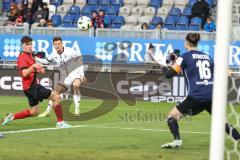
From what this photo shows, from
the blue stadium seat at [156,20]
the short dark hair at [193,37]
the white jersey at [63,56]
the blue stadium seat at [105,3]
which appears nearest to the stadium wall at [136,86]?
the blue stadium seat at [156,20]

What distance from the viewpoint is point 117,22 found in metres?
27.1

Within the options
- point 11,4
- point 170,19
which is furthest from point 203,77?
point 11,4

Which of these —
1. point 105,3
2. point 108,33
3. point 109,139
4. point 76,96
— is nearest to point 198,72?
point 109,139

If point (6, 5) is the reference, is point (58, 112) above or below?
below

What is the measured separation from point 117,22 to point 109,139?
15.0 metres

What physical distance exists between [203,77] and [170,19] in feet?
52.0

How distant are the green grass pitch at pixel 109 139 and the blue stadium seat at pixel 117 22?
8.77 meters

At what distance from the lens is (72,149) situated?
10.9 metres

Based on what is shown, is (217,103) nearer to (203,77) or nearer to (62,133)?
(203,77)

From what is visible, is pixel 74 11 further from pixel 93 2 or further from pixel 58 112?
pixel 58 112

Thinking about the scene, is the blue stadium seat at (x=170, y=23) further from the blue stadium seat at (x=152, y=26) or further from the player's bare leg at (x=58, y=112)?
the player's bare leg at (x=58, y=112)

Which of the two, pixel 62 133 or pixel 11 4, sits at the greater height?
pixel 11 4

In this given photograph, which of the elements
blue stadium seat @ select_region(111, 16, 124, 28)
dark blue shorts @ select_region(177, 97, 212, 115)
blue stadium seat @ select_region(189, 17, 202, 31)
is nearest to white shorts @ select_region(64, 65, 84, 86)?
dark blue shorts @ select_region(177, 97, 212, 115)

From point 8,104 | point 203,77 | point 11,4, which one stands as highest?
point 11,4
